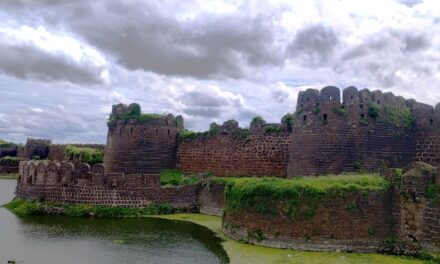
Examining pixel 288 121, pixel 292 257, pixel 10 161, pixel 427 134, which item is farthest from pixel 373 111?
pixel 10 161

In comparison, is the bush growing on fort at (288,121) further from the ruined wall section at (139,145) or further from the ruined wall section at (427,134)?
Result: the ruined wall section at (139,145)

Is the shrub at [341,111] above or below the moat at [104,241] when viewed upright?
above

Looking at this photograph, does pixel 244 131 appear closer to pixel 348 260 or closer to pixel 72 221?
pixel 72 221

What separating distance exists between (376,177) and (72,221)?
1410 centimetres

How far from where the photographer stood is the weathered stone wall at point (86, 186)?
25859mm

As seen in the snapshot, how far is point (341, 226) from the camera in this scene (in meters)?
16.9

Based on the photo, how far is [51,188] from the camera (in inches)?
1017

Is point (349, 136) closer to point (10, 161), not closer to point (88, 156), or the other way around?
point (88, 156)

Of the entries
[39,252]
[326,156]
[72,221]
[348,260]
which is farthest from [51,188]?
[348,260]

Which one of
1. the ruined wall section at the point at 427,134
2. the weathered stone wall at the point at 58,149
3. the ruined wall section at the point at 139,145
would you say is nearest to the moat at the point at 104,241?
the ruined wall section at the point at 139,145

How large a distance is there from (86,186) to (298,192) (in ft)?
43.6

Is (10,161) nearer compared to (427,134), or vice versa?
(427,134)

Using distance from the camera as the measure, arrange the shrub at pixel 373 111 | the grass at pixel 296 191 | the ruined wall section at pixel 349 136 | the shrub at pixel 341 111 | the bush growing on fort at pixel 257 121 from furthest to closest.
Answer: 1. the bush growing on fort at pixel 257 121
2. the shrub at pixel 341 111
3. the shrub at pixel 373 111
4. the ruined wall section at pixel 349 136
5. the grass at pixel 296 191

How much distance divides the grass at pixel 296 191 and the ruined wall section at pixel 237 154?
10.9 meters
